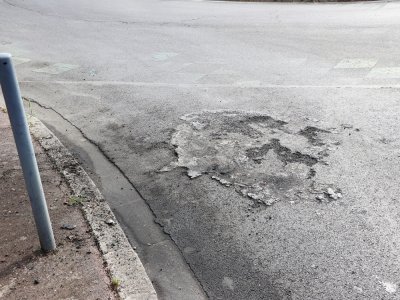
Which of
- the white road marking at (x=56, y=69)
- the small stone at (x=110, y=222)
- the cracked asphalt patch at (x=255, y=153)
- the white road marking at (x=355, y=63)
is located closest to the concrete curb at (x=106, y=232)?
the small stone at (x=110, y=222)

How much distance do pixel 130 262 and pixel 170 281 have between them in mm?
351

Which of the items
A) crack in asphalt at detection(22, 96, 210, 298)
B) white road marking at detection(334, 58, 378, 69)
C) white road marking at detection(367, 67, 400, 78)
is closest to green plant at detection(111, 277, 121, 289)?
crack in asphalt at detection(22, 96, 210, 298)

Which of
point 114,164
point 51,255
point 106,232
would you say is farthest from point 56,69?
point 51,255

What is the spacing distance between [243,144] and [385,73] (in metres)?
3.70

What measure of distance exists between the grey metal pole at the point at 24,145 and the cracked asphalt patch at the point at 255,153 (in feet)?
6.08

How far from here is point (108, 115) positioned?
6.98m

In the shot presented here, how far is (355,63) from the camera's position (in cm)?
870

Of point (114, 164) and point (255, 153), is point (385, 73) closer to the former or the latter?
point (255, 153)

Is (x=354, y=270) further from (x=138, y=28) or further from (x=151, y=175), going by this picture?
(x=138, y=28)

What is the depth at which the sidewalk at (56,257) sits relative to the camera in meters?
3.32

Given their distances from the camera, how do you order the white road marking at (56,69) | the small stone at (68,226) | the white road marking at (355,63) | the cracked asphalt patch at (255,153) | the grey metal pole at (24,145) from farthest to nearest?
the white road marking at (56,69)
the white road marking at (355,63)
the cracked asphalt patch at (255,153)
the small stone at (68,226)
the grey metal pole at (24,145)

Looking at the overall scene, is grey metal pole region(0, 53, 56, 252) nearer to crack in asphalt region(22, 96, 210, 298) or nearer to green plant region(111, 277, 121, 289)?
green plant region(111, 277, 121, 289)

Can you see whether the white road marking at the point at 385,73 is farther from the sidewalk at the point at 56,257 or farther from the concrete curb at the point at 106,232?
the sidewalk at the point at 56,257

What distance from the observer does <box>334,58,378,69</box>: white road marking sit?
849 centimetres
